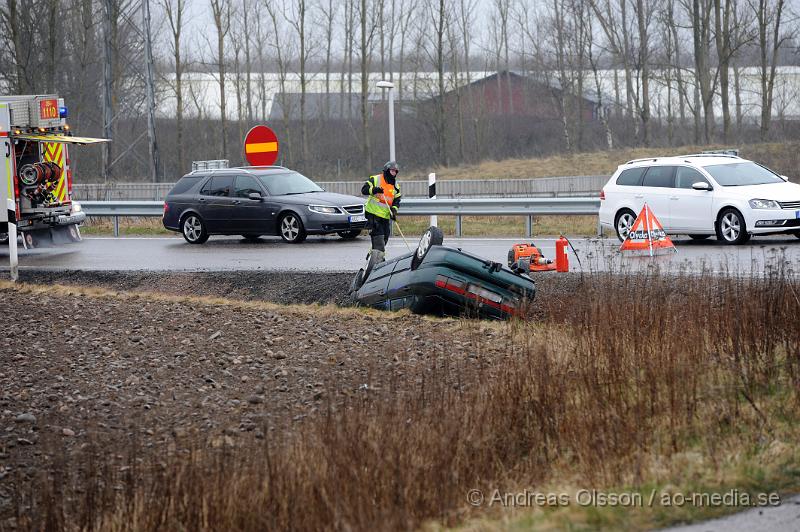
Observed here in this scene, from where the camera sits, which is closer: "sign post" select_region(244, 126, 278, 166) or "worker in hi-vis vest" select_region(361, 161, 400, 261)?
"worker in hi-vis vest" select_region(361, 161, 400, 261)

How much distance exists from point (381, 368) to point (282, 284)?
5.75 m

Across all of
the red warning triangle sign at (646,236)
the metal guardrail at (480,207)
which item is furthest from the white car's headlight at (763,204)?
the metal guardrail at (480,207)

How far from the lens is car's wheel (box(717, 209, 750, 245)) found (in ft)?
57.3

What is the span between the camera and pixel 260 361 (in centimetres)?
973

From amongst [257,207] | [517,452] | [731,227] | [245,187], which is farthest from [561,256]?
[245,187]

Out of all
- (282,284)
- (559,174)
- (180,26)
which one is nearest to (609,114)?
(559,174)

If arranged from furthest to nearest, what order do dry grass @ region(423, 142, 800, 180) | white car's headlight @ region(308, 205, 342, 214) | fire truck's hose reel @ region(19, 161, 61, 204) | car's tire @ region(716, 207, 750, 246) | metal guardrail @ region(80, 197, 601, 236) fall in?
dry grass @ region(423, 142, 800, 180), metal guardrail @ region(80, 197, 601, 236), white car's headlight @ region(308, 205, 342, 214), fire truck's hose reel @ region(19, 161, 61, 204), car's tire @ region(716, 207, 750, 246)

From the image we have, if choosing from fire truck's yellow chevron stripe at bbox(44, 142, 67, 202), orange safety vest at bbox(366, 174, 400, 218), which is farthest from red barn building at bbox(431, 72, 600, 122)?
orange safety vest at bbox(366, 174, 400, 218)

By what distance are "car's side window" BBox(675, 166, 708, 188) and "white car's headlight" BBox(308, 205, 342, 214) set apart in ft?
21.2

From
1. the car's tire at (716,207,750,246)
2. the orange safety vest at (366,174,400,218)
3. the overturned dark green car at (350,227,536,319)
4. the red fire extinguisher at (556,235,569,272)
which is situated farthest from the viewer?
the car's tire at (716,207,750,246)

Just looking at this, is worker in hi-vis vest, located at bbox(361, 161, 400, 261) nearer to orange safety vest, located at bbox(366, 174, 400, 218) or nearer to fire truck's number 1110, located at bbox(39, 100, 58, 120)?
orange safety vest, located at bbox(366, 174, 400, 218)

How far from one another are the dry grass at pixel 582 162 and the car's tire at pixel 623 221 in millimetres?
27705

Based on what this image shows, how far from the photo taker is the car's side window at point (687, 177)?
60.1ft

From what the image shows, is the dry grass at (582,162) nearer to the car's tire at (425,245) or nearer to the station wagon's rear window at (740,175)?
the station wagon's rear window at (740,175)
